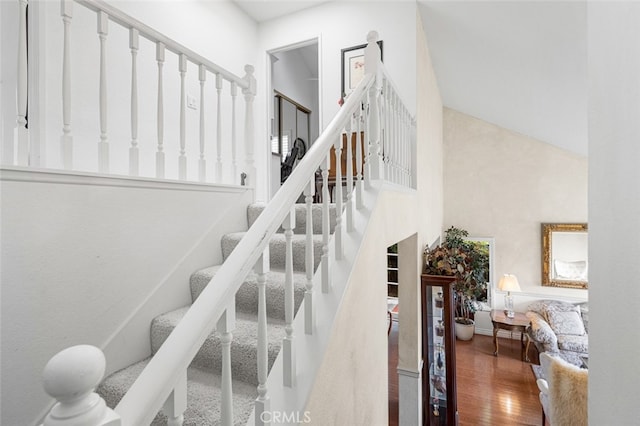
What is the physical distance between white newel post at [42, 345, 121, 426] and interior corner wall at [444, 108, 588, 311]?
6.74 metres

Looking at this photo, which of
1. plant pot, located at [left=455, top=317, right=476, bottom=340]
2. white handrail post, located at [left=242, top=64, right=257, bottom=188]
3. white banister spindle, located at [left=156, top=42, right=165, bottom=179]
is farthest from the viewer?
plant pot, located at [left=455, top=317, right=476, bottom=340]

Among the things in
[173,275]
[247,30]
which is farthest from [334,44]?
[173,275]

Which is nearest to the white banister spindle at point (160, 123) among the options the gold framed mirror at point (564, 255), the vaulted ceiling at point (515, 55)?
the vaulted ceiling at point (515, 55)

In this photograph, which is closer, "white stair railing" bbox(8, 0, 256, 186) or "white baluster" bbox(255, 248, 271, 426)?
"white baluster" bbox(255, 248, 271, 426)

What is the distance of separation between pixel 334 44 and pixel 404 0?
83 cm

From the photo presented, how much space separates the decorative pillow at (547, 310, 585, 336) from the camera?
198 inches

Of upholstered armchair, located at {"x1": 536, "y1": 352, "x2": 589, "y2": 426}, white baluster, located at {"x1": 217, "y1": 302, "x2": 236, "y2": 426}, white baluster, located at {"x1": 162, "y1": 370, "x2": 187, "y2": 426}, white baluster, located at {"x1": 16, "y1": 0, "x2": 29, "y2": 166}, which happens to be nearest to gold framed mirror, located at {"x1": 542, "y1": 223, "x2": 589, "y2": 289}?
upholstered armchair, located at {"x1": 536, "y1": 352, "x2": 589, "y2": 426}

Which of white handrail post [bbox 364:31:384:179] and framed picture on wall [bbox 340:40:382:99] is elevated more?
framed picture on wall [bbox 340:40:382:99]

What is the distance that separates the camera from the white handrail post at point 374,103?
1836 millimetres

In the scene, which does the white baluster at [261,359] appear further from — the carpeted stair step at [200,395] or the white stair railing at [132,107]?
the white stair railing at [132,107]

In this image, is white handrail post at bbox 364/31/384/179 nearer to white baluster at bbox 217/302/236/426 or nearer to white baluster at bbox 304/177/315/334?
white baluster at bbox 304/177/315/334

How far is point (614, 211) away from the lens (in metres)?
0.95

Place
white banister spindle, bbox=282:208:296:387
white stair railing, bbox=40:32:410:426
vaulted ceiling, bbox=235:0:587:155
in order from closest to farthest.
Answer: white stair railing, bbox=40:32:410:426 < white banister spindle, bbox=282:208:296:387 < vaulted ceiling, bbox=235:0:587:155

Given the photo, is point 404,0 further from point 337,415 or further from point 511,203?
point 511,203
